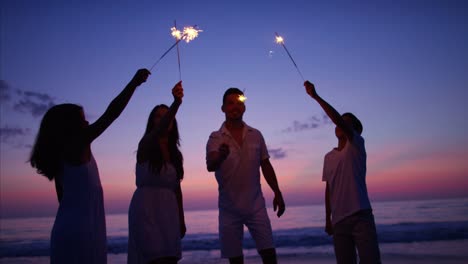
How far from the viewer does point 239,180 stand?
5.14 m

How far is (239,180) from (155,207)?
123 centimetres

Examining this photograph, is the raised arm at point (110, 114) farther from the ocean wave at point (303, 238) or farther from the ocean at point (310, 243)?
the ocean wave at point (303, 238)

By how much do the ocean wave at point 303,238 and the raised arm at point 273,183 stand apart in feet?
36.2

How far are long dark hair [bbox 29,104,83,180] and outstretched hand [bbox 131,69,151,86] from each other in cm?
54

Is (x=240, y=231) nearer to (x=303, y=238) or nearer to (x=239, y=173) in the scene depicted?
(x=239, y=173)

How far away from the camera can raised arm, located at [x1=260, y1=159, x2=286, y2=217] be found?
17.7ft

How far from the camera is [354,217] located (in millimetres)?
5129

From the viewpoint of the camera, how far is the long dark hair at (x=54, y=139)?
3.33m

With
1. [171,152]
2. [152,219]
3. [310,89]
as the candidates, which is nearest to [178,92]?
[171,152]

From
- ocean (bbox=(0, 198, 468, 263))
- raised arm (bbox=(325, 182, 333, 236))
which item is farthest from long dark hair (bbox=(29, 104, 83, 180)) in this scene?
ocean (bbox=(0, 198, 468, 263))

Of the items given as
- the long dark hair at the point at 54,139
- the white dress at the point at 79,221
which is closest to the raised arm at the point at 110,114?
the long dark hair at the point at 54,139

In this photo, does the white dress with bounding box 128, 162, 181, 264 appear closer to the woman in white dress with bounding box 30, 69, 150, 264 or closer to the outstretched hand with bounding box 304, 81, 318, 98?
the woman in white dress with bounding box 30, 69, 150, 264

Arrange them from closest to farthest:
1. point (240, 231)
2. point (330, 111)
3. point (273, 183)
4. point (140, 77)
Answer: point (140, 77)
point (330, 111)
point (240, 231)
point (273, 183)

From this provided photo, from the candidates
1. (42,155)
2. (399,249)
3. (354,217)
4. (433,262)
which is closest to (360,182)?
(354,217)
